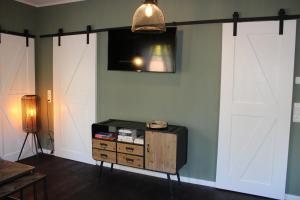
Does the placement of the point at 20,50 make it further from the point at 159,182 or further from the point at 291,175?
the point at 291,175

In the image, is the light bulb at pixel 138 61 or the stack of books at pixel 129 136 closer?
the stack of books at pixel 129 136

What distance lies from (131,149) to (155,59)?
1218mm

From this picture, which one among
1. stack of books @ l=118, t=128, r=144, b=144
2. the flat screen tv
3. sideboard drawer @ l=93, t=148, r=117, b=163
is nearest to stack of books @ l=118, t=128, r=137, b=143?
stack of books @ l=118, t=128, r=144, b=144

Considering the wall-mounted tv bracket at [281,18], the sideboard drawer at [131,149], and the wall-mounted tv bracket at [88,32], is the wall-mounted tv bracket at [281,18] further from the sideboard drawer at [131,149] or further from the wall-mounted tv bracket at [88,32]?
the wall-mounted tv bracket at [88,32]

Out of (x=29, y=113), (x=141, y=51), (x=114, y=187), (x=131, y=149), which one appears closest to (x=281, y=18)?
(x=141, y=51)

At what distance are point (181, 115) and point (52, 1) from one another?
9.41ft

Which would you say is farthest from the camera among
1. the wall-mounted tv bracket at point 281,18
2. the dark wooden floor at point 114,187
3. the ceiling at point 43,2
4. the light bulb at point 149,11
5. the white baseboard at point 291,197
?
the ceiling at point 43,2

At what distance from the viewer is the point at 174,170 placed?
10.2ft

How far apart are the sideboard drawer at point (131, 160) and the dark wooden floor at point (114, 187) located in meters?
0.32

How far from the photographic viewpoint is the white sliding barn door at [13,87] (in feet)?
13.5

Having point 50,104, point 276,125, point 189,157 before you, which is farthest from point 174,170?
point 50,104

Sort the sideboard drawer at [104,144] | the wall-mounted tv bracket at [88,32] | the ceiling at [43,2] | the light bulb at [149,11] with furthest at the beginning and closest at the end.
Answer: the ceiling at [43,2], the wall-mounted tv bracket at [88,32], the sideboard drawer at [104,144], the light bulb at [149,11]

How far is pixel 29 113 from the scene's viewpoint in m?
4.32

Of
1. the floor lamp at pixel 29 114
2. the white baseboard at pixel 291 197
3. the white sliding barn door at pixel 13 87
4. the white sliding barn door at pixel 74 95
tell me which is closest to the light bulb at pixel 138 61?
the white sliding barn door at pixel 74 95
